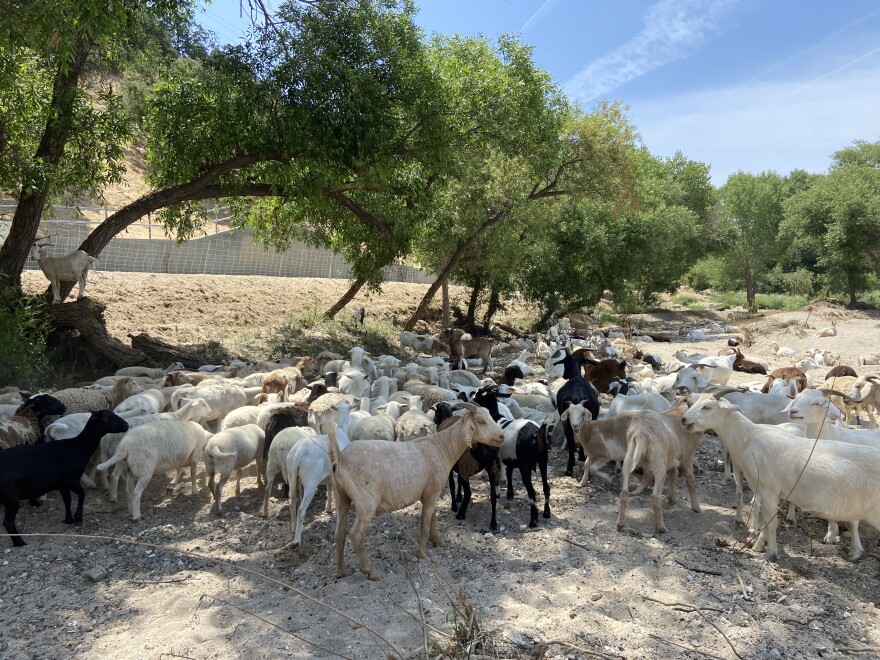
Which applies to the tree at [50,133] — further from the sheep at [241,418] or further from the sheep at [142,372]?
the sheep at [241,418]

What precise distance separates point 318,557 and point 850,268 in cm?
3014

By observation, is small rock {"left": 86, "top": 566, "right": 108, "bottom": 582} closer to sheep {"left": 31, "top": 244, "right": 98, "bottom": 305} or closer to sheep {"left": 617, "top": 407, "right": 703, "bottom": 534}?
sheep {"left": 617, "top": 407, "right": 703, "bottom": 534}

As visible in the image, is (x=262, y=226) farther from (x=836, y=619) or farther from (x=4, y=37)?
(x=836, y=619)

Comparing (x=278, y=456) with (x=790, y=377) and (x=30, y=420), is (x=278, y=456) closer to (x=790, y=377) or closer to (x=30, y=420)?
(x=30, y=420)

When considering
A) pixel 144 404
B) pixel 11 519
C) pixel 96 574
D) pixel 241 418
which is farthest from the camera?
pixel 144 404

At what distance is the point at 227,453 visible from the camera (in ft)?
20.0

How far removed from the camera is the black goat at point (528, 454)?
589cm

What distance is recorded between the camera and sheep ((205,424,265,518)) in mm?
6082

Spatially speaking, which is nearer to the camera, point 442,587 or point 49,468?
point 442,587

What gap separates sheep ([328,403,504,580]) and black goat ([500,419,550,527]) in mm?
711

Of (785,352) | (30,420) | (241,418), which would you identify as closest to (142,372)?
(30,420)

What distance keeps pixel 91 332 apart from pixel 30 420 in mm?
4936

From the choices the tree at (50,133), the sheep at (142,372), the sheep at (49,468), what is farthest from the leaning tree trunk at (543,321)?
the sheep at (49,468)

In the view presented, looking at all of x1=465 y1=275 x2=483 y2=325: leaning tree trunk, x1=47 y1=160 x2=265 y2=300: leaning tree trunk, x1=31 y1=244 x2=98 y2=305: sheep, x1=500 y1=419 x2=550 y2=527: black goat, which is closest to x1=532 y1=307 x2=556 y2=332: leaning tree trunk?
x1=465 y1=275 x2=483 y2=325: leaning tree trunk
